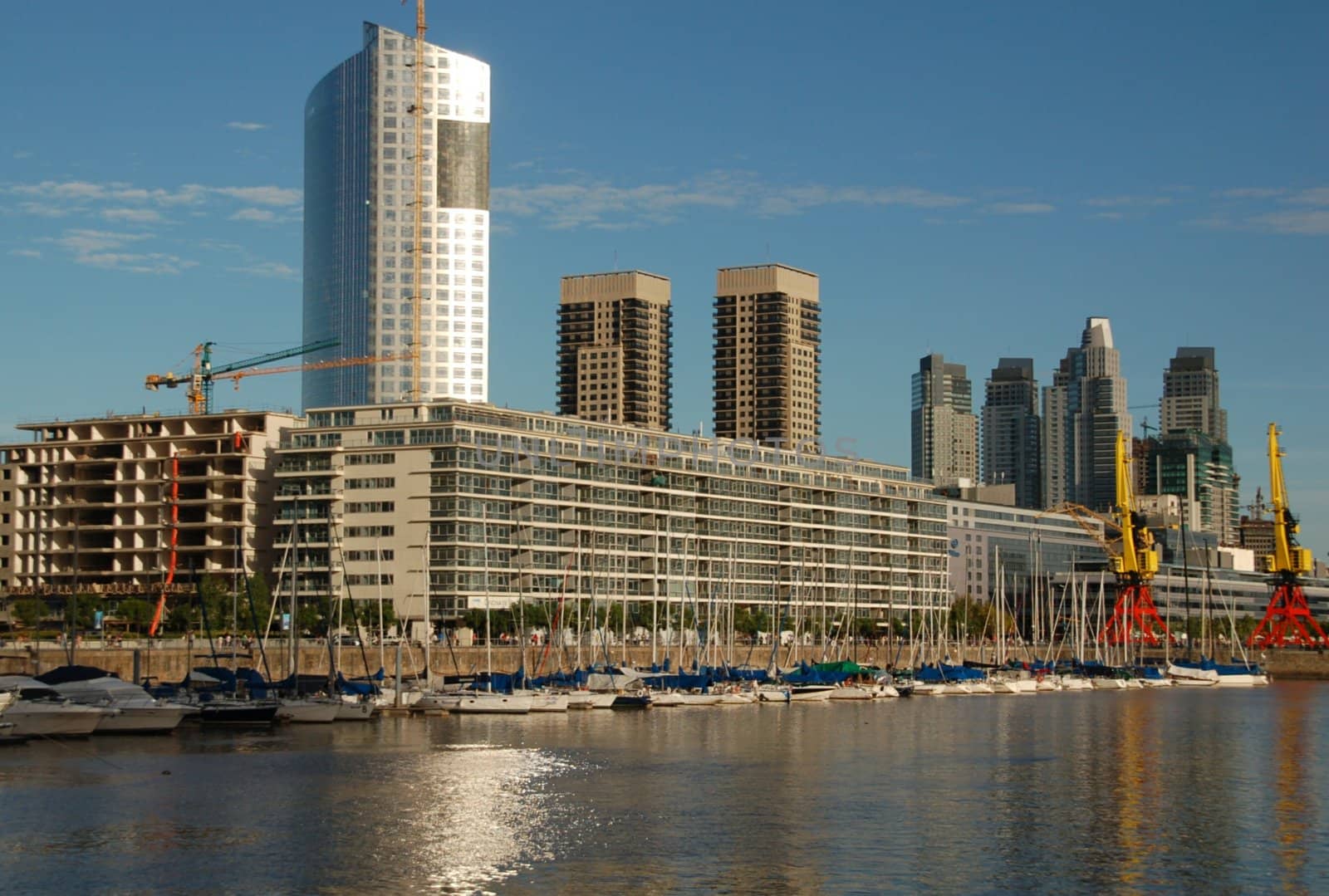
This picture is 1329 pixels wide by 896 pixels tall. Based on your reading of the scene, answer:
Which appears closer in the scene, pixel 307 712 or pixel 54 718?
pixel 54 718

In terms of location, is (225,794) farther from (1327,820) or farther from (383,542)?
(383,542)

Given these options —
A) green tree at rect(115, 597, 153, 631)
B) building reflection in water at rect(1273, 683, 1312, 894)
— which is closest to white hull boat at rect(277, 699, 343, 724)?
building reflection in water at rect(1273, 683, 1312, 894)

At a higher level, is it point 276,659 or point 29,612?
point 29,612

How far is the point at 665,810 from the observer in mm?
72562

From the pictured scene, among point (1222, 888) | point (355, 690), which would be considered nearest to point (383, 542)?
point (355, 690)

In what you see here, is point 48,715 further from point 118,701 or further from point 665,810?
point 665,810

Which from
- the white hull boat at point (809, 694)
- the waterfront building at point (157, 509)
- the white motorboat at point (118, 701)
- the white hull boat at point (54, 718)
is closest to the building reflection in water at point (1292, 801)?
the white hull boat at point (809, 694)

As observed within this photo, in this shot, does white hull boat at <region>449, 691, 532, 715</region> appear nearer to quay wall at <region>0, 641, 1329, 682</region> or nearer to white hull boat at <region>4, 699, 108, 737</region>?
quay wall at <region>0, 641, 1329, 682</region>

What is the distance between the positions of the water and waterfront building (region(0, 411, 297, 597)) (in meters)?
82.3

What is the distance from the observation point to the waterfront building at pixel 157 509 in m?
192

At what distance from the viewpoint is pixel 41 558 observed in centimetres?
19788

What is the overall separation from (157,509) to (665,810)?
13506cm

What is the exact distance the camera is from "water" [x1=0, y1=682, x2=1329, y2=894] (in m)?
57.6

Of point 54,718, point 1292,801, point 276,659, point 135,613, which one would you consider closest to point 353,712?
point 54,718
